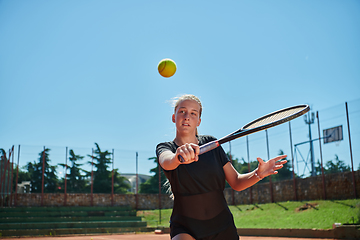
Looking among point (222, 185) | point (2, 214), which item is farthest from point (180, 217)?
point (2, 214)

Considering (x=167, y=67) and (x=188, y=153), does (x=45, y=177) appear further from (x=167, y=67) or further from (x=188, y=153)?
(x=188, y=153)

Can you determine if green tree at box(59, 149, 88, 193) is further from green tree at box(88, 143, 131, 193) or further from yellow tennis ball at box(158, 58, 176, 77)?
yellow tennis ball at box(158, 58, 176, 77)

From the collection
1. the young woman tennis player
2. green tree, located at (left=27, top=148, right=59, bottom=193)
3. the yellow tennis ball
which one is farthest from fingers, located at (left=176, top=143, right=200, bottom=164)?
green tree, located at (left=27, top=148, right=59, bottom=193)

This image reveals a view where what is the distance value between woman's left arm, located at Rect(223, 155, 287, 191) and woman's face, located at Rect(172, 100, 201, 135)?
45 cm

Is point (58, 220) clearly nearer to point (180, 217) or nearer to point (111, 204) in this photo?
point (111, 204)

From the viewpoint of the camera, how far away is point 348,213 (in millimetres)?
13875

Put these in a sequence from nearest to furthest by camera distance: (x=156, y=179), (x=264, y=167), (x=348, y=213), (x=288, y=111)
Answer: (x=264, y=167) < (x=288, y=111) < (x=348, y=213) < (x=156, y=179)

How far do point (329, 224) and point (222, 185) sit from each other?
39.0 feet

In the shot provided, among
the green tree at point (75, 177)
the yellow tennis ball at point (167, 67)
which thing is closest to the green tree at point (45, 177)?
the green tree at point (75, 177)

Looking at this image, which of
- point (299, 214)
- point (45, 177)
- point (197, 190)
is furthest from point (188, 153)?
point (45, 177)

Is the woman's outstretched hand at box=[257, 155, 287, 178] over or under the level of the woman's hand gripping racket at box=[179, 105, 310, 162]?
under

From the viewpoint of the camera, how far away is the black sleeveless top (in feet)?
8.45

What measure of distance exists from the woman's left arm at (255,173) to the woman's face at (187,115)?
446 millimetres

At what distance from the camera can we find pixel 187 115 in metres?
2.82
